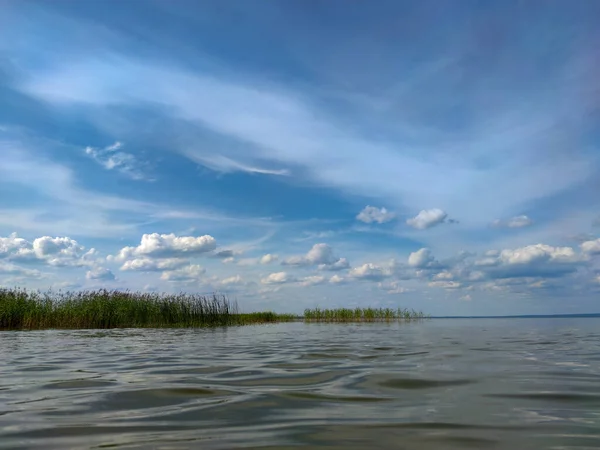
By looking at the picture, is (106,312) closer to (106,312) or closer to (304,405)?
(106,312)

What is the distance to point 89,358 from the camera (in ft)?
34.7

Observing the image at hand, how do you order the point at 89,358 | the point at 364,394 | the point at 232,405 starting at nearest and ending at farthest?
the point at 232,405 < the point at 364,394 < the point at 89,358

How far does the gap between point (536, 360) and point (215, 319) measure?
27.9 meters

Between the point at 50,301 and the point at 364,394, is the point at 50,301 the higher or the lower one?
the higher one

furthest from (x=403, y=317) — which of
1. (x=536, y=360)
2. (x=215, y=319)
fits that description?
(x=536, y=360)

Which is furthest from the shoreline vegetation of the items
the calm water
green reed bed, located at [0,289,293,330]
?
the calm water

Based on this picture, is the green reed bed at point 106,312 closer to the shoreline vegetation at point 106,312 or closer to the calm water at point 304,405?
the shoreline vegetation at point 106,312

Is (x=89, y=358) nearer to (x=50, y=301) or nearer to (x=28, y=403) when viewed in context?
(x=28, y=403)

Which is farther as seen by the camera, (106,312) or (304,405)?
(106,312)

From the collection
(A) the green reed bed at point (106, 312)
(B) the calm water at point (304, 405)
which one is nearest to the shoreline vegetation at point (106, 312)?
(A) the green reed bed at point (106, 312)

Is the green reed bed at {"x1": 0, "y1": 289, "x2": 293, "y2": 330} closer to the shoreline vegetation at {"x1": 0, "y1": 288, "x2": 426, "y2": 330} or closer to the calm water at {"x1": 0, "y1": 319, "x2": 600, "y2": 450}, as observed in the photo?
the shoreline vegetation at {"x1": 0, "y1": 288, "x2": 426, "y2": 330}

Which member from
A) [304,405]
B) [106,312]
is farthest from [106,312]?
[304,405]

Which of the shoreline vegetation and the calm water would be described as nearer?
the calm water

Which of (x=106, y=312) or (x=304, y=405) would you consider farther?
(x=106, y=312)
